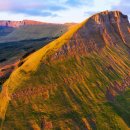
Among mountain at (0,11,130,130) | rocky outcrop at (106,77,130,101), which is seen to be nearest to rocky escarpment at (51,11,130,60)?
mountain at (0,11,130,130)

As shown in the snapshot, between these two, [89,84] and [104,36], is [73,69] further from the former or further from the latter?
[104,36]

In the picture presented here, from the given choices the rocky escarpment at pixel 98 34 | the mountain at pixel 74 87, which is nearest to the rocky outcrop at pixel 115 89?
the mountain at pixel 74 87

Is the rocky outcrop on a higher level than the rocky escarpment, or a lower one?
lower

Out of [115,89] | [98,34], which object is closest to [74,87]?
[115,89]

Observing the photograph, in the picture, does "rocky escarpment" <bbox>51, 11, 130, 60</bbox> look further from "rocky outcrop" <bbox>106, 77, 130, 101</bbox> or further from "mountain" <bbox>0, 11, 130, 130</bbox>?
"rocky outcrop" <bbox>106, 77, 130, 101</bbox>

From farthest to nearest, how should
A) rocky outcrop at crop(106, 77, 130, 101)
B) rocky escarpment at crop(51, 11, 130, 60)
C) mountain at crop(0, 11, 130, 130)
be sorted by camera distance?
rocky escarpment at crop(51, 11, 130, 60), rocky outcrop at crop(106, 77, 130, 101), mountain at crop(0, 11, 130, 130)

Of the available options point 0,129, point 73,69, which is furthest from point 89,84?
point 0,129

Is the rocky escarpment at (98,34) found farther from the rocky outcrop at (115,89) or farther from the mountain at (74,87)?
the rocky outcrop at (115,89)
